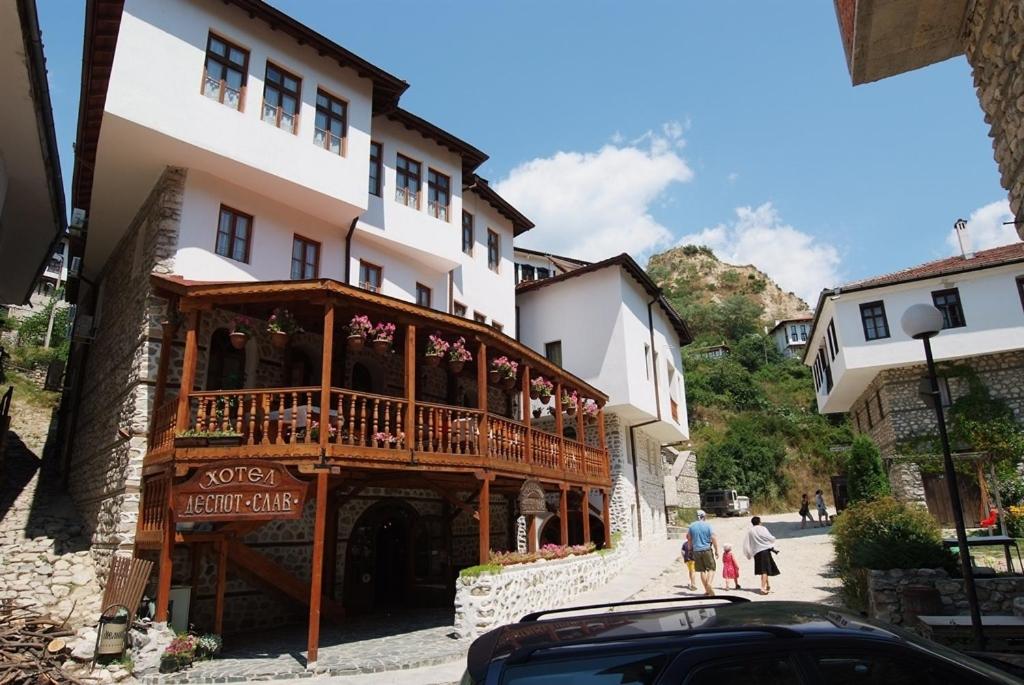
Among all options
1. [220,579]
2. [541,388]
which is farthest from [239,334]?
[541,388]

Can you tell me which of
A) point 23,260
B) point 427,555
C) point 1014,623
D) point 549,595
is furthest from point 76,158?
point 1014,623

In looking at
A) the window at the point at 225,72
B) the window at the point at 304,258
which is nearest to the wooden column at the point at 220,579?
the window at the point at 304,258

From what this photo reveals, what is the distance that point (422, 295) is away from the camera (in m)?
17.0

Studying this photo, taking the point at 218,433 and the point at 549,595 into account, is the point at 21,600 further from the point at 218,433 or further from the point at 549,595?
the point at 549,595

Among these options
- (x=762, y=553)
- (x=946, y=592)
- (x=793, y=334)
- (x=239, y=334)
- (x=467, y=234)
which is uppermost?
(x=793, y=334)

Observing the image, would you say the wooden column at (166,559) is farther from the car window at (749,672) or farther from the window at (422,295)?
the car window at (749,672)

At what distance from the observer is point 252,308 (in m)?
12.6

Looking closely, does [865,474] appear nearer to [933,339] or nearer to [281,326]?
[933,339]

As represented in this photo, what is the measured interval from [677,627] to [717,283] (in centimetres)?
9960

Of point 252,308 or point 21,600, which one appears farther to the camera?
point 252,308

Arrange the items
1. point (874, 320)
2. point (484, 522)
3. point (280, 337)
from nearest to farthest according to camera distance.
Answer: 1. point (280, 337)
2. point (484, 522)
3. point (874, 320)

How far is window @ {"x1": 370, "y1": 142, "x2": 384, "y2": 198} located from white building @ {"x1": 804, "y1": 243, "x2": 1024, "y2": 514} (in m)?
17.9

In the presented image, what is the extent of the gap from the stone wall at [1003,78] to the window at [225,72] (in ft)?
39.4

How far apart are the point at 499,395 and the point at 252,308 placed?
952cm
